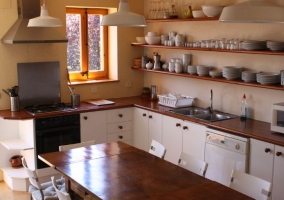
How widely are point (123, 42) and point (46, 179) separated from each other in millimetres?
2412

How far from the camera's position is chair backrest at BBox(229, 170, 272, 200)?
3.08m

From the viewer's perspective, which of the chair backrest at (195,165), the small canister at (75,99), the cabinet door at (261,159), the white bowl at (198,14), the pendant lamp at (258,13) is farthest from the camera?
the small canister at (75,99)

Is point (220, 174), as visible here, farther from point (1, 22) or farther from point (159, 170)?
point (1, 22)

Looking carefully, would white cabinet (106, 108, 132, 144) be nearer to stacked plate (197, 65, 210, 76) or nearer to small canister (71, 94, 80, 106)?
small canister (71, 94, 80, 106)

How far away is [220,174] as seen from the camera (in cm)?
459

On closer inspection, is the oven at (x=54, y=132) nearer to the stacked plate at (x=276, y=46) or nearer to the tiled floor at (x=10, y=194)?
the tiled floor at (x=10, y=194)

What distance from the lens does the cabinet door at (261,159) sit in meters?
4.03

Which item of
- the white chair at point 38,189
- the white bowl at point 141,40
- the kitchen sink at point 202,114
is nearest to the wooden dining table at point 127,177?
the white chair at point 38,189

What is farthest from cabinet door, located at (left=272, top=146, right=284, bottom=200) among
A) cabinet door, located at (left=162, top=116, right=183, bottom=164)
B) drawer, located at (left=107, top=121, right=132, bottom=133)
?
drawer, located at (left=107, top=121, right=132, bottom=133)

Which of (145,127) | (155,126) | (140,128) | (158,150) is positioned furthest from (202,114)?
(158,150)

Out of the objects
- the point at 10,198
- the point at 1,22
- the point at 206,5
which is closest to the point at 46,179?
the point at 10,198

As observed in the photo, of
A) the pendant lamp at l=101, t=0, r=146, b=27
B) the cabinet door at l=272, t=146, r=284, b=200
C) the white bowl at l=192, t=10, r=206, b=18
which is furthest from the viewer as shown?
the white bowl at l=192, t=10, r=206, b=18

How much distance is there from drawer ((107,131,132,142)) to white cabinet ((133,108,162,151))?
0.10m

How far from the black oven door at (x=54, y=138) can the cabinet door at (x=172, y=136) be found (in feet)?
3.86
